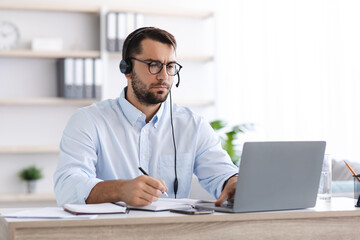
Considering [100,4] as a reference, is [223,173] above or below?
below

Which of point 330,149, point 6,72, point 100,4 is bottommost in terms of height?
point 330,149

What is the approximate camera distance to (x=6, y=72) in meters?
4.29

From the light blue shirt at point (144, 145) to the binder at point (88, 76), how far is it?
79.4 inches

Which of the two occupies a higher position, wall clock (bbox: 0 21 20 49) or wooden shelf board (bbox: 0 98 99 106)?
wall clock (bbox: 0 21 20 49)

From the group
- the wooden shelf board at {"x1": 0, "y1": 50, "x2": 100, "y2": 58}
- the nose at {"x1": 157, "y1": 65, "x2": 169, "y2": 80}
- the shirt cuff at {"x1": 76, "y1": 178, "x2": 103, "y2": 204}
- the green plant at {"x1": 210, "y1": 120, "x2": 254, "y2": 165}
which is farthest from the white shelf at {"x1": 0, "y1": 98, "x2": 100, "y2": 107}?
the shirt cuff at {"x1": 76, "y1": 178, "x2": 103, "y2": 204}

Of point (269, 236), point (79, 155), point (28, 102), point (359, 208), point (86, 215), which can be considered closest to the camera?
point (86, 215)

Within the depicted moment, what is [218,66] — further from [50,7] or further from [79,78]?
[50,7]

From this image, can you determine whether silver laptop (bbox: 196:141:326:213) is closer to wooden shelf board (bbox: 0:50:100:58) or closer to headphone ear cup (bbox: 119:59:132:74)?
headphone ear cup (bbox: 119:59:132:74)

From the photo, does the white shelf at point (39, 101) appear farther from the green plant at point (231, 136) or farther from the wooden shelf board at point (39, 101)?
the green plant at point (231, 136)

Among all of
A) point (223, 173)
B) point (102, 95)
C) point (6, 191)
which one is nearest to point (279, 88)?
point (102, 95)

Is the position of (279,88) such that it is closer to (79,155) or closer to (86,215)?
(79,155)

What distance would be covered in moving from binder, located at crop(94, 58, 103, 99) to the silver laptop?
2.73 m

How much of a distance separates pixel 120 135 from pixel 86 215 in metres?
0.76

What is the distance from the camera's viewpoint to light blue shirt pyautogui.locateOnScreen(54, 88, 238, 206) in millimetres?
2027
